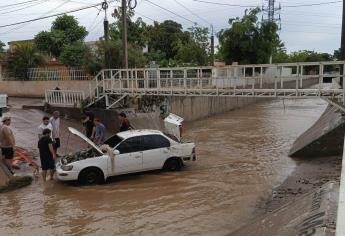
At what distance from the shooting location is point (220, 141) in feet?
64.9

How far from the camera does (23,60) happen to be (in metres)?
29.3

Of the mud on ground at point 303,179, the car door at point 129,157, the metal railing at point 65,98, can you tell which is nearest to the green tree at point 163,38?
the metal railing at point 65,98

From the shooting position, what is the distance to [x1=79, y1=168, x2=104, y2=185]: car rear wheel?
35.9ft

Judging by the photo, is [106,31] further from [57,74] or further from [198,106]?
[198,106]

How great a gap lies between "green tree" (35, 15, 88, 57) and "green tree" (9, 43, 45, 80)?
21.4 feet

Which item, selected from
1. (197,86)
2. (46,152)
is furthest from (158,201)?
(197,86)

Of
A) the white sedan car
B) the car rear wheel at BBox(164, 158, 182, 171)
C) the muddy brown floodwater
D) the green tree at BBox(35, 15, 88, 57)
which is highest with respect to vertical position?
the green tree at BBox(35, 15, 88, 57)

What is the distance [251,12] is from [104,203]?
29.8 metres

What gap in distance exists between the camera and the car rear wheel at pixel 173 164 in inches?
485

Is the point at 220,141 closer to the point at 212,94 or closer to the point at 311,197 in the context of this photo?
the point at 212,94

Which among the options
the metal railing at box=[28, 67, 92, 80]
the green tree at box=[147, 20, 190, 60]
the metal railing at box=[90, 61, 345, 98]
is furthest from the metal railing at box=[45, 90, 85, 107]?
the green tree at box=[147, 20, 190, 60]

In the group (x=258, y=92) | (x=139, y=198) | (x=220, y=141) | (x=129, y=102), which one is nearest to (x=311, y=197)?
(x=139, y=198)

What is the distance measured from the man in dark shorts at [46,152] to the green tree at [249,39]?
27.2 m

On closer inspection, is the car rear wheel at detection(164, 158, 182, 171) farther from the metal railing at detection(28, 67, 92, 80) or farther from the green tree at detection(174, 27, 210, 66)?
the green tree at detection(174, 27, 210, 66)
